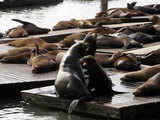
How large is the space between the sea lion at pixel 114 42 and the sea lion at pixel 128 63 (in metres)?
2.01

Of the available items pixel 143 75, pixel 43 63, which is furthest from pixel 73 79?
pixel 43 63

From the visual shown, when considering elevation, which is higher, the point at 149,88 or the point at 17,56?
the point at 149,88

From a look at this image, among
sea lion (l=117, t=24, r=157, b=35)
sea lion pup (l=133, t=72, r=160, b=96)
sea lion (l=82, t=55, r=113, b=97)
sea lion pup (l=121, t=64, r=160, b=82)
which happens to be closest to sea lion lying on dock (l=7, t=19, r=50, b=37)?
sea lion (l=117, t=24, r=157, b=35)

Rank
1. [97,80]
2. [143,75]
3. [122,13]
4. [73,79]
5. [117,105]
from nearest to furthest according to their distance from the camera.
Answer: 1. [117,105]
2. [73,79]
3. [97,80]
4. [143,75]
5. [122,13]

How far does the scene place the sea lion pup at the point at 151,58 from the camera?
10.8 meters

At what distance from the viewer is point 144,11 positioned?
20.3 metres

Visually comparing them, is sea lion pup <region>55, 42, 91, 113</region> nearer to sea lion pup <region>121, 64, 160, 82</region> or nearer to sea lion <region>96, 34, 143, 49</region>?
sea lion pup <region>121, 64, 160, 82</region>

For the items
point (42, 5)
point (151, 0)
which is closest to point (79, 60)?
point (42, 5)

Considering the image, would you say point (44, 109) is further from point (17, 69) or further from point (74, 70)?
point (17, 69)

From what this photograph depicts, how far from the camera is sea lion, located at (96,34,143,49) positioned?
12523mm

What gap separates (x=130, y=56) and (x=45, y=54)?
5.79 ft

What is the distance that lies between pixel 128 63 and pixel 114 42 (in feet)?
7.50

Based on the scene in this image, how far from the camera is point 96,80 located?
849cm

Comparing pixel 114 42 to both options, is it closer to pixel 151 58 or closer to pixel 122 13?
pixel 151 58
